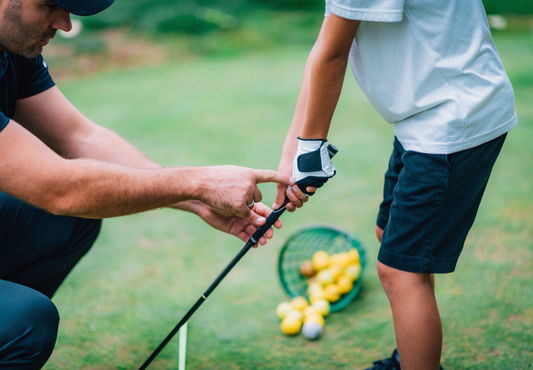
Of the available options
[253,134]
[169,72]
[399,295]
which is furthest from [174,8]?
[399,295]

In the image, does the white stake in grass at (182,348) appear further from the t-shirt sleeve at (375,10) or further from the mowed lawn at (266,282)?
the t-shirt sleeve at (375,10)

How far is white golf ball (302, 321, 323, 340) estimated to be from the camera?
6.61ft

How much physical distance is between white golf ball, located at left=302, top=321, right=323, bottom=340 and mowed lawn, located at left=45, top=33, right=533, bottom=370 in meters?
0.03

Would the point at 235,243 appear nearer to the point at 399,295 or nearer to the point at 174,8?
the point at 399,295

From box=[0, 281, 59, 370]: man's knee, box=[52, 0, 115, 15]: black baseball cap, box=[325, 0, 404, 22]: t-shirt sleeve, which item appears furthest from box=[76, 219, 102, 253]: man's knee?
box=[325, 0, 404, 22]: t-shirt sleeve

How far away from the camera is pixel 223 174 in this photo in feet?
5.36

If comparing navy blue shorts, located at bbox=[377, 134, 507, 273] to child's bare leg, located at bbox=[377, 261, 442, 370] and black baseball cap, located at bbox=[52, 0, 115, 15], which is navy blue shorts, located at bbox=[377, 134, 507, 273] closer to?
child's bare leg, located at bbox=[377, 261, 442, 370]

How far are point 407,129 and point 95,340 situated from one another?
1.57 metres

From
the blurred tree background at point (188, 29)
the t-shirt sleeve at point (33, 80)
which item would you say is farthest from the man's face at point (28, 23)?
the blurred tree background at point (188, 29)

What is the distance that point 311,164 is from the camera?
1600 mm

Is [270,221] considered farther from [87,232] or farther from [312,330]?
[87,232]

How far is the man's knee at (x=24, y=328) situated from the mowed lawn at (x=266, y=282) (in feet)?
1.73

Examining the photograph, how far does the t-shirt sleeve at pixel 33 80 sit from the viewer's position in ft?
6.17

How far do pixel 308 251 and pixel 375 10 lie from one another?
5.09 feet
